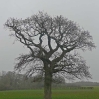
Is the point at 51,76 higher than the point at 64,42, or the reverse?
the point at 64,42

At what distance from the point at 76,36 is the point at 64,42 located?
1.49 meters

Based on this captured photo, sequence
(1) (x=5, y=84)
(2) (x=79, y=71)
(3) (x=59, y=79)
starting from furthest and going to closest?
(1) (x=5, y=84) → (3) (x=59, y=79) → (2) (x=79, y=71)

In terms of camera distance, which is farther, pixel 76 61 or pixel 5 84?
pixel 5 84

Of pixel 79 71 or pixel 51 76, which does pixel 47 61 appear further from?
pixel 79 71

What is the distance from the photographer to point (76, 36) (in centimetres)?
2625

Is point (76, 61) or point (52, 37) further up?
point (52, 37)

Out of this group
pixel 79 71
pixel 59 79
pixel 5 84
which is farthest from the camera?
pixel 5 84

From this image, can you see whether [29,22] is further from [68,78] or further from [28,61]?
[68,78]

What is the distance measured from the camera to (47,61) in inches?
1013

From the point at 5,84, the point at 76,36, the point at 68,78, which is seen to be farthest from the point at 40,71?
the point at 5,84

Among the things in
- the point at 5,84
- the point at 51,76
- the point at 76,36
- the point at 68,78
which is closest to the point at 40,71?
the point at 51,76

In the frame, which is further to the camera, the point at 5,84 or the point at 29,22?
the point at 5,84

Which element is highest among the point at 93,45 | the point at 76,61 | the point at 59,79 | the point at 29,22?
the point at 29,22

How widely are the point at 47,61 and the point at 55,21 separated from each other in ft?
14.6
